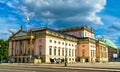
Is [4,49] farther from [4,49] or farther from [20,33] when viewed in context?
[20,33]

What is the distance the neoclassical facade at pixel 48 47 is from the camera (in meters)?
85.2

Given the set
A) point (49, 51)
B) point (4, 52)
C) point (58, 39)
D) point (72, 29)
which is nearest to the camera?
point (49, 51)

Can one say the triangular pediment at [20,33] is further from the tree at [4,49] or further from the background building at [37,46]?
the tree at [4,49]

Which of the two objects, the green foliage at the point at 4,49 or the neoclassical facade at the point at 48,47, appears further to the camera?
the green foliage at the point at 4,49

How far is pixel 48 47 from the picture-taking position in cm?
8556

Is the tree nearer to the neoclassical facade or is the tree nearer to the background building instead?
the neoclassical facade

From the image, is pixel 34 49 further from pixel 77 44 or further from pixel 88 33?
pixel 88 33

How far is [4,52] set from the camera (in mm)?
109125

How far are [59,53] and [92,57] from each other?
97.0ft

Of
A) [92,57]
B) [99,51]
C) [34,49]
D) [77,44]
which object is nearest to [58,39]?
[34,49]

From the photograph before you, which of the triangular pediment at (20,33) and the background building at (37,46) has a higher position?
the triangular pediment at (20,33)

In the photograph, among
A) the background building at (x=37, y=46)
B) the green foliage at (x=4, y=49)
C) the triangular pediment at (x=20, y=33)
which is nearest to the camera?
the background building at (x=37, y=46)

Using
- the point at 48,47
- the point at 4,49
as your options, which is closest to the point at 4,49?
the point at 4,49

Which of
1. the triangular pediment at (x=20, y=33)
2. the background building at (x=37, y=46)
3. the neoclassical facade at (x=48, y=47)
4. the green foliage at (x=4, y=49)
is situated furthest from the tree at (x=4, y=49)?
the triangular pediment at (x=20, y=33)
